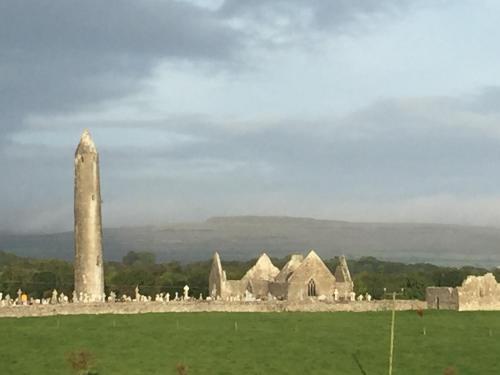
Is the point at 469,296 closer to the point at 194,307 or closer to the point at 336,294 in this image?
the point at 336,294

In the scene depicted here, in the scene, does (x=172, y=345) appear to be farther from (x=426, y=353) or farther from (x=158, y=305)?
(x=158, y=305)

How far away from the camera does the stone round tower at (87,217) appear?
79750 millimetres

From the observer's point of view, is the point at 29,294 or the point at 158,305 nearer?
the point at 158,305

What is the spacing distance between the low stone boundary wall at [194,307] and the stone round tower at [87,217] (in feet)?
38.8

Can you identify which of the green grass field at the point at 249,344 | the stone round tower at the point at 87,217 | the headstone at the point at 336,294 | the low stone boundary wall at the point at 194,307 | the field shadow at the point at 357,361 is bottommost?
the field shadow at the point at 357,361

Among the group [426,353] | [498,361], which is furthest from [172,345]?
[498,361]

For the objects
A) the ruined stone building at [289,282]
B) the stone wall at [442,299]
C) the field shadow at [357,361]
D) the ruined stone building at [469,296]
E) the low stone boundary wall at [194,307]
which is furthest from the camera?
the ruined stone building at [289,282]

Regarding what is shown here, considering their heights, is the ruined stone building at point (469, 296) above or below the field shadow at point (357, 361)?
above

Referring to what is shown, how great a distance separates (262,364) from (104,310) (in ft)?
87.1

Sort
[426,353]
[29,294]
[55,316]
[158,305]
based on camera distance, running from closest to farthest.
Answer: [426,353], [55,316], [158,305], [29,294]

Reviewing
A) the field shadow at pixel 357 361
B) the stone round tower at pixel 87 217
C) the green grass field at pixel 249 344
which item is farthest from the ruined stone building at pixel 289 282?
the field shadow at pixel 357 361

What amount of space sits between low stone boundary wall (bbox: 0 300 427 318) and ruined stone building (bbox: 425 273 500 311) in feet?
4.47

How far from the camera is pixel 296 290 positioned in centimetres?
8500

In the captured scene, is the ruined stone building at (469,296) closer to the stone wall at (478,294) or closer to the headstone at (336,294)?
the stone wall at (478,294)
